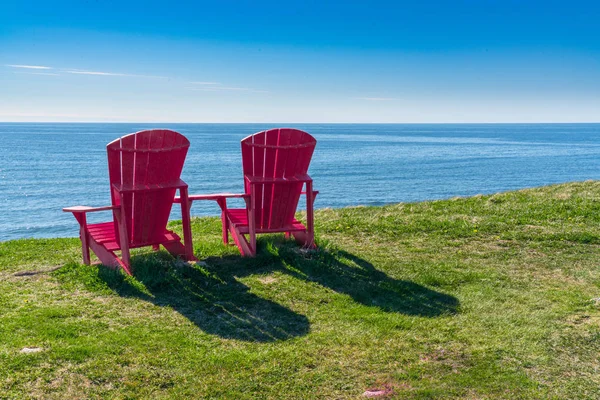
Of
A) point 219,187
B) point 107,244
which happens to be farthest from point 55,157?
point 107,244

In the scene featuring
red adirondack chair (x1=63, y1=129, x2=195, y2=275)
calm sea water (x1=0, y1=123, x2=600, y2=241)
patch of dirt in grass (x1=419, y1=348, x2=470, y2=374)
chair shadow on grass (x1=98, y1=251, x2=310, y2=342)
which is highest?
red adirondack chair (x1=63, y1=129, x2=195, y2=275)

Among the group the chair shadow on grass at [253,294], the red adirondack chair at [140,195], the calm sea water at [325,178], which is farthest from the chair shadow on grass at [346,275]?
the calm sea water at [325,178]

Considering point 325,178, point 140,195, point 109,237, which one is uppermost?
point 140,195

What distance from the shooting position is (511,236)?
26.5 ft

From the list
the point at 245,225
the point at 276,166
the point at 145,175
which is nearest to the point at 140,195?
the point at 145,175

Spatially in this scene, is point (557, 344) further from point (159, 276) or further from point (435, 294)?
point (159, 276)

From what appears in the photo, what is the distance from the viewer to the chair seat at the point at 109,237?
661cm

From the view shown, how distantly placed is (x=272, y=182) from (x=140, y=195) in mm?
1693

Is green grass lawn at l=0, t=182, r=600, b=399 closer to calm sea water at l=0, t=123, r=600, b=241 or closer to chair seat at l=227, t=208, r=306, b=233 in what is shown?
chair seat at l=227, t=208, r=306, b=233

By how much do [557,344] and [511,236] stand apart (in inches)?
158

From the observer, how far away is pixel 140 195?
21.0 ft

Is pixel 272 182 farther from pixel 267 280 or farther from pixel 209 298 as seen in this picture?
pixel 209 298

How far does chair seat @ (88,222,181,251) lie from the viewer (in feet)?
21.7

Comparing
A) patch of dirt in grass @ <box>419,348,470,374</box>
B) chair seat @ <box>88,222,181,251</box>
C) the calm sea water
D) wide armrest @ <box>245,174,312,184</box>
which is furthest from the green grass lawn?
the calm sea water
